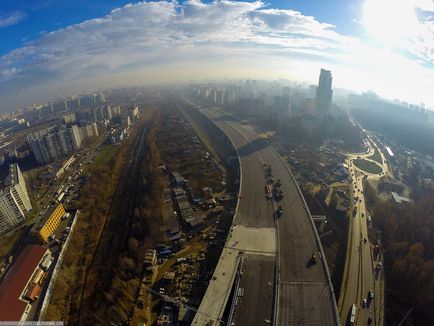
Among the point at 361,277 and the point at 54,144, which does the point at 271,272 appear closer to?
the point at 361,277

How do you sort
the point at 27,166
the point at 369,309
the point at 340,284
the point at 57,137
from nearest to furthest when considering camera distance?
the point at 369,309 < the point at 340,284 < the point at 27,166 < the point at 57,137

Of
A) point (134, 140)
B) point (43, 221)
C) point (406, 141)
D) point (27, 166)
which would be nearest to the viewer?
point (43, 221)

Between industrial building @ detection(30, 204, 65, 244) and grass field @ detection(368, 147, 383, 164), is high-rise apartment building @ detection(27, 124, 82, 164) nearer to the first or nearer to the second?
industrial building @ detection(30, 204, 65, 244)

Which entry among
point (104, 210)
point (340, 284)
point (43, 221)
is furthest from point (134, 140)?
point (340, 284)

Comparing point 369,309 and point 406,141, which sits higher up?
point 369,309

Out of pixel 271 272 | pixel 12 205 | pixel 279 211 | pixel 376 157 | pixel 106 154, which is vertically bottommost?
pixel 376 157

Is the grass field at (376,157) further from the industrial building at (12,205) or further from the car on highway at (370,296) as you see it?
the industrial building at (12,205)

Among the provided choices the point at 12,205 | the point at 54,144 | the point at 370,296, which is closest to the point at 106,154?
the point at 54,144

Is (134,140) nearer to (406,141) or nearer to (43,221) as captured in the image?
(43,221)
